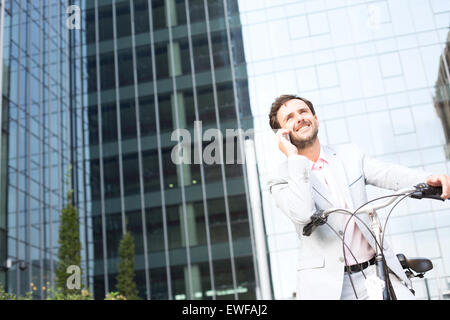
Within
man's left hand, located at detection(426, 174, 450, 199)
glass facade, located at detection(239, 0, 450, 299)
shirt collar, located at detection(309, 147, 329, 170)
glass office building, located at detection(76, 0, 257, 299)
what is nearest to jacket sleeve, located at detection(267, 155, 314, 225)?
shirt collar, located at detection(309, 147, 329, 170)

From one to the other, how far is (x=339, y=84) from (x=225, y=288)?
6.43 metres

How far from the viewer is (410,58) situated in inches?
499

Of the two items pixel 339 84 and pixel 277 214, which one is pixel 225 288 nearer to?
pixel 277 214

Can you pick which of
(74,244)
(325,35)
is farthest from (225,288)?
(325,35)

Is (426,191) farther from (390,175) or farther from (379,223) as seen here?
(390,175)

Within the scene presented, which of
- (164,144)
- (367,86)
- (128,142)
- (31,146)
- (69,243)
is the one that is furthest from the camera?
(128,142)

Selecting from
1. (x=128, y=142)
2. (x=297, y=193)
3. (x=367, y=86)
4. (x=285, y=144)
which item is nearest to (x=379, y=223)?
(x=297, y=193)

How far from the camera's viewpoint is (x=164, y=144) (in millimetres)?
16922

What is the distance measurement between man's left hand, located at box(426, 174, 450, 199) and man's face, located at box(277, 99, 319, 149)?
0.63 m

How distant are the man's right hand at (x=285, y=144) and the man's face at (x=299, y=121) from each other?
0.05 meters

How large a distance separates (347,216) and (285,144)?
39 cm

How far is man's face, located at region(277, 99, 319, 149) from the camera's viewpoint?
2338 mm

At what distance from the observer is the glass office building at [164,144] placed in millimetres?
15695

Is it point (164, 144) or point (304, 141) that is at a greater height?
point (164, 144)
